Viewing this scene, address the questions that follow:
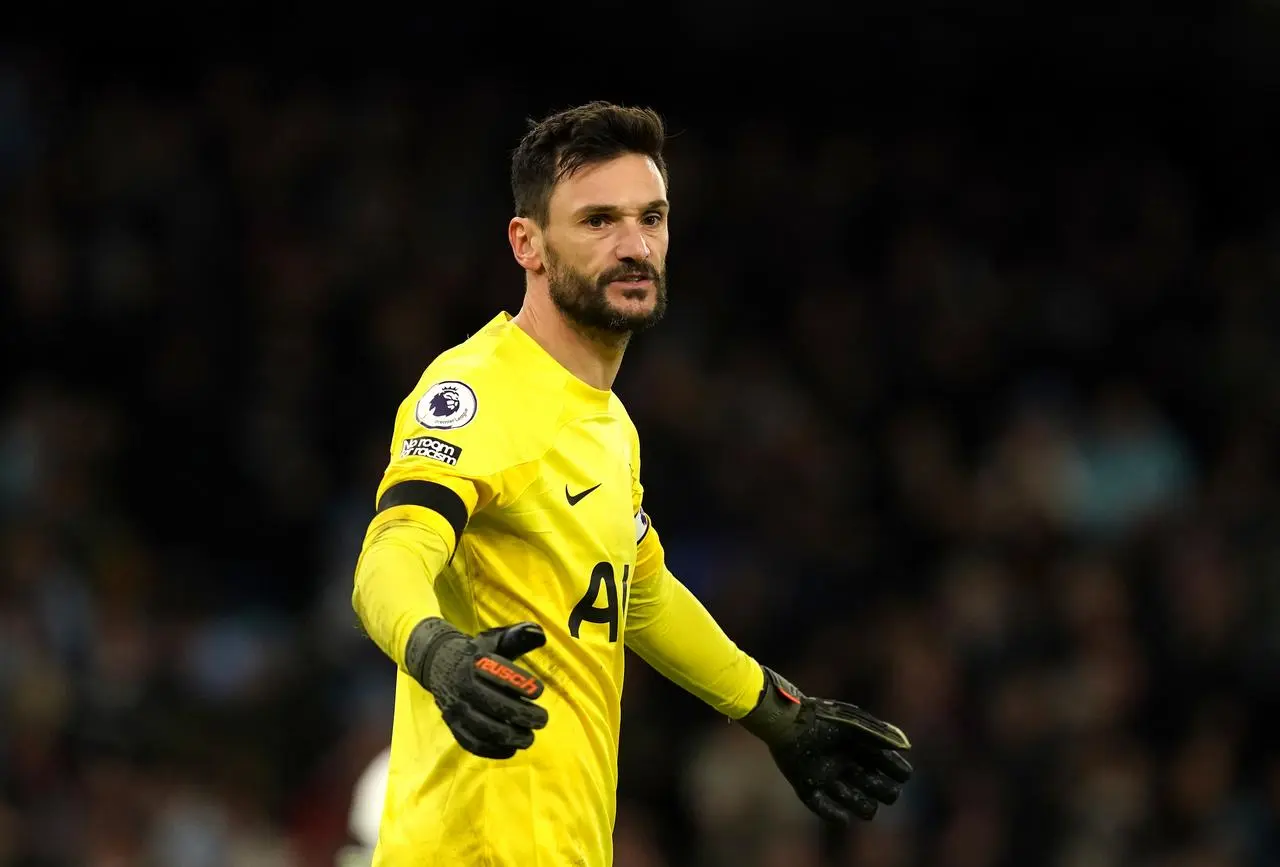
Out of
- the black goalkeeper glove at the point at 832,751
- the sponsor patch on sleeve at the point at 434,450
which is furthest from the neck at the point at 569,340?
the black goalkeeper glove at the point at 832,751

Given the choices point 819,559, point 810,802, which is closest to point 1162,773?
point 819,559

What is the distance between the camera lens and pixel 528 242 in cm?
450

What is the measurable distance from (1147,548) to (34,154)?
705 cm

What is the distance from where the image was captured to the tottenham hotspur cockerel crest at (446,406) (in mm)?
4082

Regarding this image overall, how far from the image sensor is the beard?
4.39 m

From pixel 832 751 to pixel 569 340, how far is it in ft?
4.36

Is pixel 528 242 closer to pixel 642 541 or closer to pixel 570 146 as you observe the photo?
pixel 570 146

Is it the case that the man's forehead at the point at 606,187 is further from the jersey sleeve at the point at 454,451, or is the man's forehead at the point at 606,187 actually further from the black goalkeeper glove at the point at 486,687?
the black goalkeeper glove at the point at 486,687

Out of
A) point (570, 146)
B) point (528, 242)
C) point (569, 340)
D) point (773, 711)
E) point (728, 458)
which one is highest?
point (728, 458)

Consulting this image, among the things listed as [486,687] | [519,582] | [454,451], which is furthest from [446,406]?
[486,687]

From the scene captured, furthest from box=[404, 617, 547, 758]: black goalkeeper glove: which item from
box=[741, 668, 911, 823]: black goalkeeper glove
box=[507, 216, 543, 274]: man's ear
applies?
box=[741, 668, 911, 823]: black goalkeeper glove

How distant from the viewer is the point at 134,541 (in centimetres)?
1112

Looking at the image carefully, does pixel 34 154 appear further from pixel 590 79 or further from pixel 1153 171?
pixel 1153 171

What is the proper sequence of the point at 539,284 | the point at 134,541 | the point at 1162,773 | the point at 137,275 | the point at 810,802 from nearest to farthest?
the point at 539,284 → the point at 810,802 → the point at 1162,773 → the point at 134,541 → the point at 137,275
